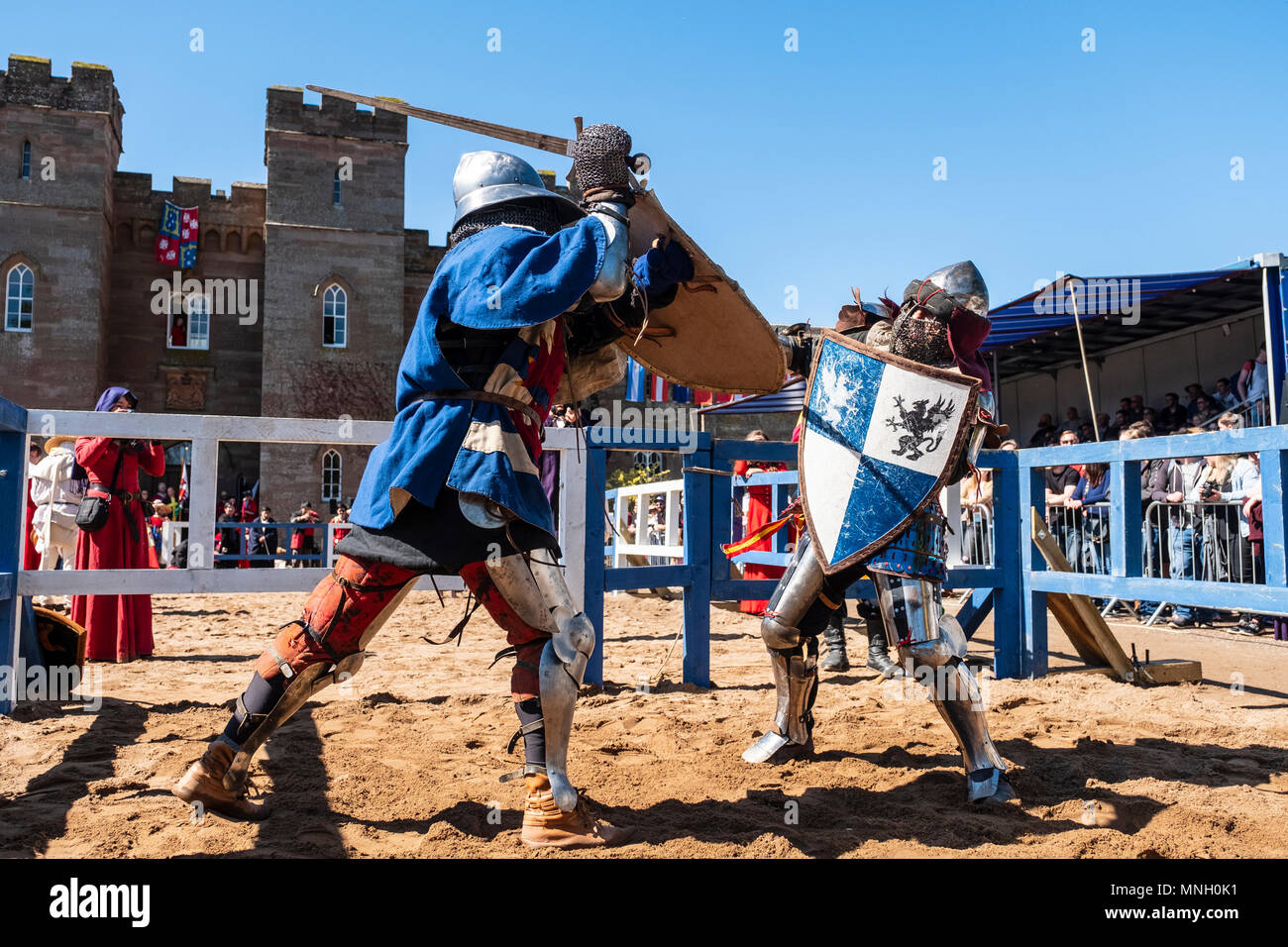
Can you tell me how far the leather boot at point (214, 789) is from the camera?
229 cm

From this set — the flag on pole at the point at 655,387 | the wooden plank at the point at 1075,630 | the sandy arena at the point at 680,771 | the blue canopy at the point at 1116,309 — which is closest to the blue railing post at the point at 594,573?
the sandy arena at the point at 680,771

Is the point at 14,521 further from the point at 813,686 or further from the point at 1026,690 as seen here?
the point at 1026,690

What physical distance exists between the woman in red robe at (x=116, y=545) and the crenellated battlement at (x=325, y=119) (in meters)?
19.5

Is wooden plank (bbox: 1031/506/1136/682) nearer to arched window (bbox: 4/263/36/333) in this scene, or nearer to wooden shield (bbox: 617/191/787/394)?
wooden shield (bbox: 617/191/787/394)

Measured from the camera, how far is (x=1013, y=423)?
1694 centimetres

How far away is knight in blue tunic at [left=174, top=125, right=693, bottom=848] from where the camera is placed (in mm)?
2150

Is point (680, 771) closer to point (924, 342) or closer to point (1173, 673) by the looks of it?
point (924, 342)

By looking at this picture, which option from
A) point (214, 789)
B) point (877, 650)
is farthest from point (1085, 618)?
point (214, 789)

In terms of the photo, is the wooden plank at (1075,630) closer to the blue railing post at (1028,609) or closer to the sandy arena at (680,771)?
the blue railing post at (1028,609)

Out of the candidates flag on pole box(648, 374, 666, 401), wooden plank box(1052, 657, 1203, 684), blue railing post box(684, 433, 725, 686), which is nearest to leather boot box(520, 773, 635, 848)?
flag on pole box(648, 374, 666, 401)

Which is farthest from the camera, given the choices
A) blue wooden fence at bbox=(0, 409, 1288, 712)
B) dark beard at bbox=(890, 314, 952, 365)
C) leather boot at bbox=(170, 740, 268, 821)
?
blue wooden fence at bbox=(0, 409, 1288, 712)

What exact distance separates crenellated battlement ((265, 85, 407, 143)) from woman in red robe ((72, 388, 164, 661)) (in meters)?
19.5

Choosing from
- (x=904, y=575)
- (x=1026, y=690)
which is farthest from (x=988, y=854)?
(x=1026, y=690)

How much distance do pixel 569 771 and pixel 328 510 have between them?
65.7ft
